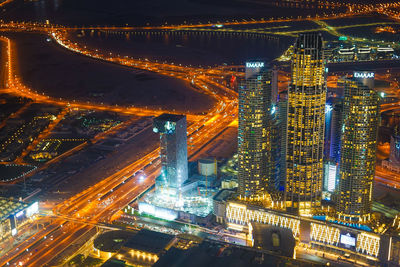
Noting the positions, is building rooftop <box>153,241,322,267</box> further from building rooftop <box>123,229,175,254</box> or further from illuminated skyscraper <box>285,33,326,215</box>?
illuminated skyscraper <box>285,33,326,215</box>

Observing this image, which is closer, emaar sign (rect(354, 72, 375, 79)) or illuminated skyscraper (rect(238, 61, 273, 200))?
emaar sign (rect(354, 72, 375, 79))

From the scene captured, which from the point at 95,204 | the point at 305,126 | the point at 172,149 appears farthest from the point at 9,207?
the point at 305,126

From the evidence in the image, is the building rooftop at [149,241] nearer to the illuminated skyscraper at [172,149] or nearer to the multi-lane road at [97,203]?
the multi-lane road at [97,203]

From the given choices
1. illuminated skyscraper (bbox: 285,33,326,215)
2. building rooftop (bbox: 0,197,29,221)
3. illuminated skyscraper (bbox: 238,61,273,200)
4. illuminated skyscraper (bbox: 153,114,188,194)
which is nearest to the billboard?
illuminated skyscraper (bbox: 285,33,326,215)

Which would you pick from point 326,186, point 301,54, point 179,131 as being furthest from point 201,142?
point 301,54

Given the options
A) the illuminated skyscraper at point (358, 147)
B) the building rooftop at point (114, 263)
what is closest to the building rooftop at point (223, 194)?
the illuminated skyscraper at point (358, 147)

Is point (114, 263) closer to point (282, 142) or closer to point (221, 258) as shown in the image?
point (221, 258)

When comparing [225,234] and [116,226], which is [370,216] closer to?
[225,234]
